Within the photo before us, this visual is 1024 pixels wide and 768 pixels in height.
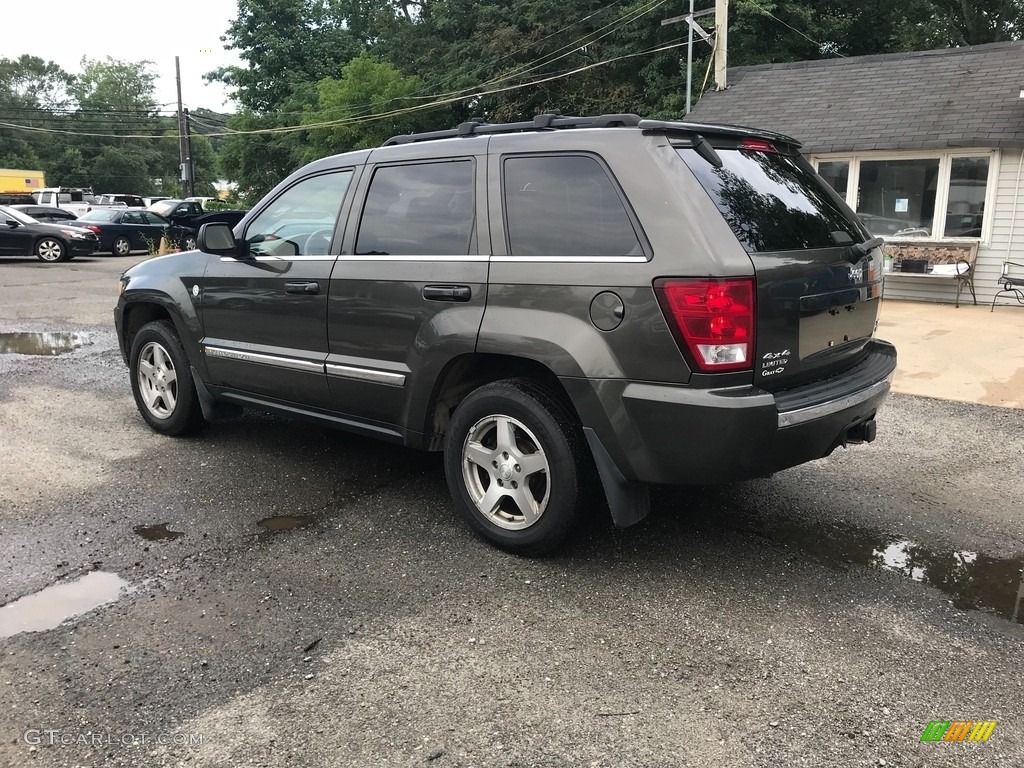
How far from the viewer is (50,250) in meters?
20.8

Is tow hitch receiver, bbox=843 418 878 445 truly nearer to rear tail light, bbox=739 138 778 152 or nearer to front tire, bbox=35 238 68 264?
rear tail light, bbox=739 138 778 152

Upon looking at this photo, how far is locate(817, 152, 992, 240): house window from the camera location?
1260 centimetres

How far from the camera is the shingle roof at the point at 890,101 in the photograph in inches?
489

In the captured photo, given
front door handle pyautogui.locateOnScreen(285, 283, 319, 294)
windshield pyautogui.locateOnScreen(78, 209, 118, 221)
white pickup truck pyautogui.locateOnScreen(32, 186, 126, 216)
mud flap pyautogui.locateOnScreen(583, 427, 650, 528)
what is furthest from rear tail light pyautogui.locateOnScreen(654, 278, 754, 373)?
white pickup truck pyautogui.locateOnScreen(32, 186, 126, 216)

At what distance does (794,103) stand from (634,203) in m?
13.1

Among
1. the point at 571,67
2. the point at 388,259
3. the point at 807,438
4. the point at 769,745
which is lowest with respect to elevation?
the point at 769,745

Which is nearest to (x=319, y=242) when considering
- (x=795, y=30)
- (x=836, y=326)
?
(x=836, y=326)

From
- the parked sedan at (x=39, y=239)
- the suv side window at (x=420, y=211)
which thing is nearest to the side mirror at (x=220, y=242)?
the suv side window at (x=420, y=211)

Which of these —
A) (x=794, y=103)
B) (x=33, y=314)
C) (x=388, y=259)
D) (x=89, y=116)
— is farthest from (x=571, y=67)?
(x=89, y=116)

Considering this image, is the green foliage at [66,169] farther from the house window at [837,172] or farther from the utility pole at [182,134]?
the house window at [837,172]

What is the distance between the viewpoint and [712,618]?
10.7 feet

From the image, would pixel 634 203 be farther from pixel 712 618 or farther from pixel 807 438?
pixel 712 618

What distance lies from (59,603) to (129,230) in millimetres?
23417

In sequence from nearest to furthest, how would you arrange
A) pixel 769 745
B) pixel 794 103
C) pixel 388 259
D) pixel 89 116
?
pixel 769 745 → pixel 388 259 → pixel 794 103 → pixel 89 116
